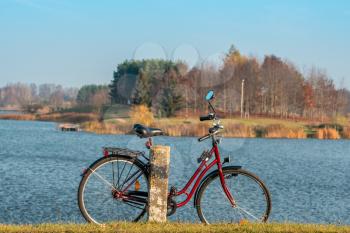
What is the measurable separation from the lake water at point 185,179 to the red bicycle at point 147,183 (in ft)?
20.2

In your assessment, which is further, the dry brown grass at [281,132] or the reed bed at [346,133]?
the reed bed at [346,133]

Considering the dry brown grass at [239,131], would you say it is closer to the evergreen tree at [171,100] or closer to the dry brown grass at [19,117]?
the evergreen tree at [171,100]

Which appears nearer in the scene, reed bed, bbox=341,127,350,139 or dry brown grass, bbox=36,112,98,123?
reed bed, bbox=341,127,350,139

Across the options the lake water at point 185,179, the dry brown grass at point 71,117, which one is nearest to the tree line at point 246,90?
the dry brown grass at point 71,117

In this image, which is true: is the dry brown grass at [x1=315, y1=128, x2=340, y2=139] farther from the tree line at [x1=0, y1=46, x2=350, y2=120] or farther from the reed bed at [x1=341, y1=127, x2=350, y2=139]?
the tree line at [x1=0, y1=46, x2=350, y2=120]

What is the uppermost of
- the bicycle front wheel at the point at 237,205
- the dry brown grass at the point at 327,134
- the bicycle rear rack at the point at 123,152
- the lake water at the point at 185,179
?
the bicycle rear rack at the point at 123,152

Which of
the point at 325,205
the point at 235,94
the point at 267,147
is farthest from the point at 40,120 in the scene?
the point at 325,205

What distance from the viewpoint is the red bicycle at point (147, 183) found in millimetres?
6695

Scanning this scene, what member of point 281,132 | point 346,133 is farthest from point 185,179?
point 346,133

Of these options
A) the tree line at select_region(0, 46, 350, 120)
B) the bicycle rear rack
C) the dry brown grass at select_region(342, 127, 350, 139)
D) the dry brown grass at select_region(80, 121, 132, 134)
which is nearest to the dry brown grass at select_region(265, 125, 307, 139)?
the dry brown grass at select_region(342, 127, 350, 139)

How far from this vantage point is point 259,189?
23.1ft

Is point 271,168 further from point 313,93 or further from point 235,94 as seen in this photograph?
point 313,93

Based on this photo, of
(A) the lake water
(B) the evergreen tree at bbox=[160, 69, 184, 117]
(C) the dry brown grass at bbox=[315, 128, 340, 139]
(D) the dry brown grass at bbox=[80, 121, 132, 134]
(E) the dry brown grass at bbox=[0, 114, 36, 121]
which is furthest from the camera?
(E) the dry brown grass at bbox=[0, 114, 36, 121]

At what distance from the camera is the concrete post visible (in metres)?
6.70
